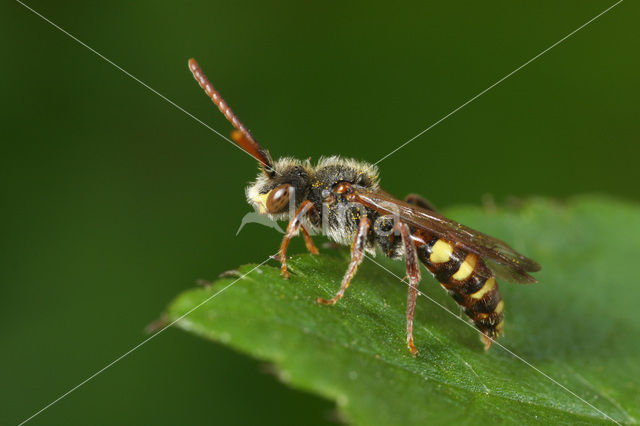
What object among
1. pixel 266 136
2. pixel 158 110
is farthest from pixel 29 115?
pixel 266 136

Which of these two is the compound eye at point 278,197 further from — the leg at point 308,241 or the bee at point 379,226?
the leg at point 308,241

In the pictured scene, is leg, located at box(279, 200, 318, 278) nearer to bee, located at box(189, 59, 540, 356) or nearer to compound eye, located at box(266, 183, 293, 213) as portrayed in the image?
bee, located at box(189, 59, 540, 356)

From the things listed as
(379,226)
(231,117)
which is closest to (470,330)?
(379,226)

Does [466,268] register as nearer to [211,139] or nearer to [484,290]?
[484,290]

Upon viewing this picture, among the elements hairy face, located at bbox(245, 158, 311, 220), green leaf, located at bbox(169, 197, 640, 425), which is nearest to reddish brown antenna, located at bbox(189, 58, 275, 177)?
hairy face, located at bbox(245, 158, 311, 220)

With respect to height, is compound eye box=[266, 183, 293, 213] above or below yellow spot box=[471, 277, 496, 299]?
below

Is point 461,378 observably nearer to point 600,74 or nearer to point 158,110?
point 158,110

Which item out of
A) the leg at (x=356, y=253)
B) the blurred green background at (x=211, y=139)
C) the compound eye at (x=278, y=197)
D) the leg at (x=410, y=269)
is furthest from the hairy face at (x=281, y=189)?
the blurred green background at (x=211, y=139)

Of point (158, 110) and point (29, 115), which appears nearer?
point (29, 115)
